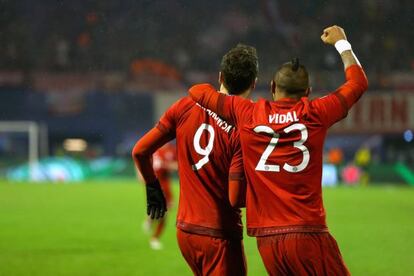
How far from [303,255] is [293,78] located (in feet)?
2.84

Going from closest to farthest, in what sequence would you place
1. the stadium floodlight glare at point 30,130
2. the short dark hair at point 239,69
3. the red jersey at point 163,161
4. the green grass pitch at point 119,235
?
the short dark hair at point 239,69 → the green grass pitch at point 119,235 → the red jersey at point 163,161 → the stadium floodlight glare at point 30,130

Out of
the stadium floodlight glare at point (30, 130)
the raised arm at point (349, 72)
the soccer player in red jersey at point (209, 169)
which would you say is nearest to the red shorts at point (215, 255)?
the soccer player in red jersey at point (209, 169)

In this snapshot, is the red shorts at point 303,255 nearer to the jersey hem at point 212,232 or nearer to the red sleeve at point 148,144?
Answer: the jersey hem at point 212,232

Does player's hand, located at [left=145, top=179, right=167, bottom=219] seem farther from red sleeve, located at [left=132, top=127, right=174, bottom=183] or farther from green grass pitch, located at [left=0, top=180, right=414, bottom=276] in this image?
green grass pitch, located at [left=0, top=180, right=414, bottom=276]

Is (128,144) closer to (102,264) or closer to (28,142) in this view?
(28,142)

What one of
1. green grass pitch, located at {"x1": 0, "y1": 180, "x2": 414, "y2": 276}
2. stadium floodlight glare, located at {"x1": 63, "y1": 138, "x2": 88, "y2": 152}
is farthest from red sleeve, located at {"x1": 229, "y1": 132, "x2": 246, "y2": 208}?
stadium floodlight glare, located at {"x1": 63, "y1": 138, "x2": 88, "y2": 152}

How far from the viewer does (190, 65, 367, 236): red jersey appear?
11.3 ft

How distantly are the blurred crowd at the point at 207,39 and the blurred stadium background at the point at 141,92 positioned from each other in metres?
0.06

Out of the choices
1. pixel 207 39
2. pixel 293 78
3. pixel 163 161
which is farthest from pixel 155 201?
pixel 207 39

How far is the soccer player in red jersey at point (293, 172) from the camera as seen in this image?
135 inches

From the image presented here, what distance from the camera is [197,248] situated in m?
3.93

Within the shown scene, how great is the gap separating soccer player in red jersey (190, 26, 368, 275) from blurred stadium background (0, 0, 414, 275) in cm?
996

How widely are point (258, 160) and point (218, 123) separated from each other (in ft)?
1.51

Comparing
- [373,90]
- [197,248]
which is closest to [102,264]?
[197,248]
